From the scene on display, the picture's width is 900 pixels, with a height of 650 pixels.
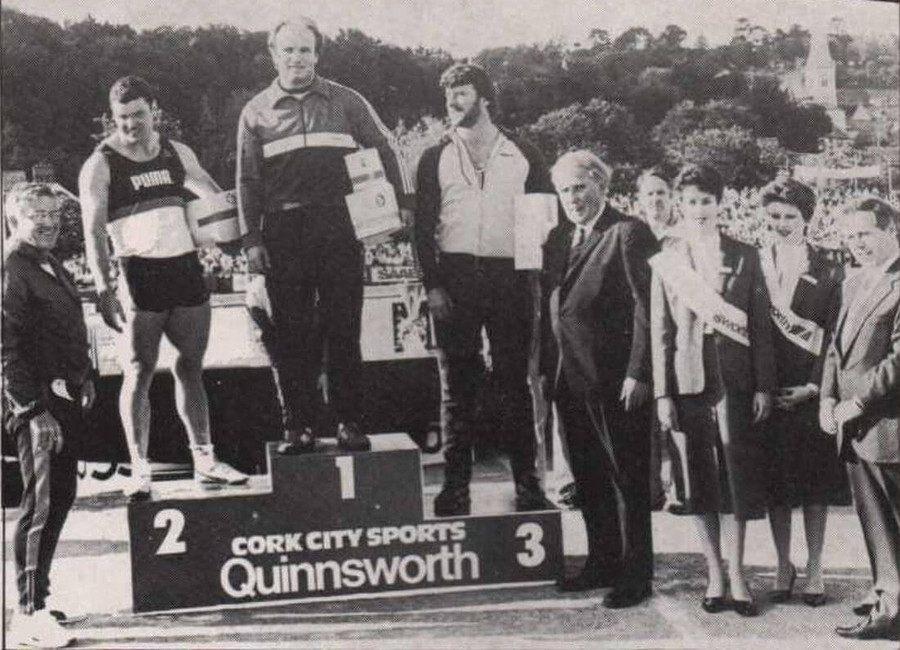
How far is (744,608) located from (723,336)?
1.05 meters

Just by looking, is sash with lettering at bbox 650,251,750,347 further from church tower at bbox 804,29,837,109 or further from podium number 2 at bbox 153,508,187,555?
podium number 2 at bbox 153,508,187,555

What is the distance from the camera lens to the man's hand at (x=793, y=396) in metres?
4.45

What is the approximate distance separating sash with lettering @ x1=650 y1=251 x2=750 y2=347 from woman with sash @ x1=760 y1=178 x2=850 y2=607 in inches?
6.8

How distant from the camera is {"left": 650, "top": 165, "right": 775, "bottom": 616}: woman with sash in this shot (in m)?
4.36

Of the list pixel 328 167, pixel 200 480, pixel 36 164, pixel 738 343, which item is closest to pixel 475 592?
pixel 200 480

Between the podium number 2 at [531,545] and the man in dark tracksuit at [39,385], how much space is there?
1.66 meters

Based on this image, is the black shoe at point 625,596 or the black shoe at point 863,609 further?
the black shoe at point 863,609

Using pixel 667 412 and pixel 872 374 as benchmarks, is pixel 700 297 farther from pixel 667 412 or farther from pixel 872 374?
pixel 872 374

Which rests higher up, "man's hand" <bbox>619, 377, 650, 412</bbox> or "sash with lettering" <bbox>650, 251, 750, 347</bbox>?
"sash with lettering" <bbox>650, 251, 750, 347</bbox>

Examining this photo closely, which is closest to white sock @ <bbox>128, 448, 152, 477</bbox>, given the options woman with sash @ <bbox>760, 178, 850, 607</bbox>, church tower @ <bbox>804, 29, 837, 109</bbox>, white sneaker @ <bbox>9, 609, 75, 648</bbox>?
white sneaker @ <bbox>9, 609, 75, 648</bbox>

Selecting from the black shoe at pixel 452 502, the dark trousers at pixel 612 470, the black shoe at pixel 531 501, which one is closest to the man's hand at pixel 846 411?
the dark trousers at pixel 612 470

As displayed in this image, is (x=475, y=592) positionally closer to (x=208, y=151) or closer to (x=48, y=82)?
(x=208, y=151)

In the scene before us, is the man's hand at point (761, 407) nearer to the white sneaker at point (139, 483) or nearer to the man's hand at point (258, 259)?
the man's hand at point (258, 259)

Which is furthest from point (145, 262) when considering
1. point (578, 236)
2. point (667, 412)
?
point (667, 412)
